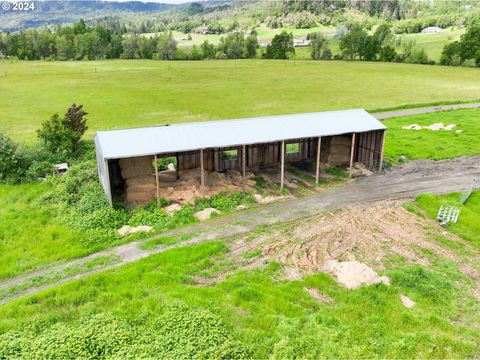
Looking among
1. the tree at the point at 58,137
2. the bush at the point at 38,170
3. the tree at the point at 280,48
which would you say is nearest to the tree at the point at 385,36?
the tree at the point at 280,48

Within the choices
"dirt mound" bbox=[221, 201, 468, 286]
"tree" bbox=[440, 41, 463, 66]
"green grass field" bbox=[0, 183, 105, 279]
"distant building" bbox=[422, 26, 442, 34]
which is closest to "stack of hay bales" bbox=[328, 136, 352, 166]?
"dirt mound" bbox=[221, 201, 468, 286]

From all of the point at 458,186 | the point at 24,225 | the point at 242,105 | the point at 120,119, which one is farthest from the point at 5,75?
the point at 458,186

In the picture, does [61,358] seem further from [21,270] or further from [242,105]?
[242,105]

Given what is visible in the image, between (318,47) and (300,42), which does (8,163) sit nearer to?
(318,47)

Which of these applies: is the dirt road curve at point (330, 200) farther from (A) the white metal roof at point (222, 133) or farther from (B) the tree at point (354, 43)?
(B) the tree at point (354, 43)

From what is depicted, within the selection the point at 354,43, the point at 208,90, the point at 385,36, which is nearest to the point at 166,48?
the point at 354,43
